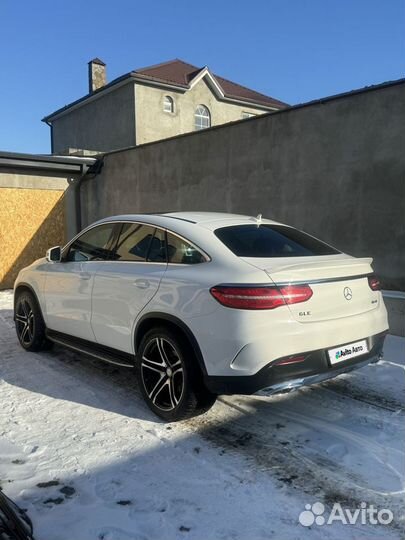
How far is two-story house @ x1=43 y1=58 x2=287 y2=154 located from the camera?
2288 cm

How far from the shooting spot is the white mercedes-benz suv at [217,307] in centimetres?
321

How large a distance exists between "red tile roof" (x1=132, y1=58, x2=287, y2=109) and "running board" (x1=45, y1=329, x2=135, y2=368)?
19.9 metres

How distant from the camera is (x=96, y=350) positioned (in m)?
4.54

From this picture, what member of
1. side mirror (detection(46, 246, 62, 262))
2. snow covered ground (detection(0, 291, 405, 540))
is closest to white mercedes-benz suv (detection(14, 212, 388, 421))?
snow covered ground (detection(0, 291, 405, 540))

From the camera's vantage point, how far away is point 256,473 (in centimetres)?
299

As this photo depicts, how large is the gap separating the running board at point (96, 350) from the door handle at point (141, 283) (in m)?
0.63

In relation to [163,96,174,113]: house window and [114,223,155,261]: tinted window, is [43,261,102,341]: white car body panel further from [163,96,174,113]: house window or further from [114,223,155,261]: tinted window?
[163,96,174,113]: house window

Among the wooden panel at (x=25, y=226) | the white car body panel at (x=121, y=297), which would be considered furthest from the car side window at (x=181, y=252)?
the wooden panel at (x=25, y=226)

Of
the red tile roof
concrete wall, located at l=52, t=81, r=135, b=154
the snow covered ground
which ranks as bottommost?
the snow covered ground

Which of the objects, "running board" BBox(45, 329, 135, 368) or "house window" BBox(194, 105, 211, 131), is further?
"house window" BBox(194, 105, 211, 131)

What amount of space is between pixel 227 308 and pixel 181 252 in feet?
2.66

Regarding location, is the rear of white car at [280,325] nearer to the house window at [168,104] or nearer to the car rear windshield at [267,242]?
the car rear windshield at [267,242]

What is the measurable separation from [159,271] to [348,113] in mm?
4560

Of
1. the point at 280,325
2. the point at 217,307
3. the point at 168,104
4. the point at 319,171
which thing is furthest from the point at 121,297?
the point at 168,104
